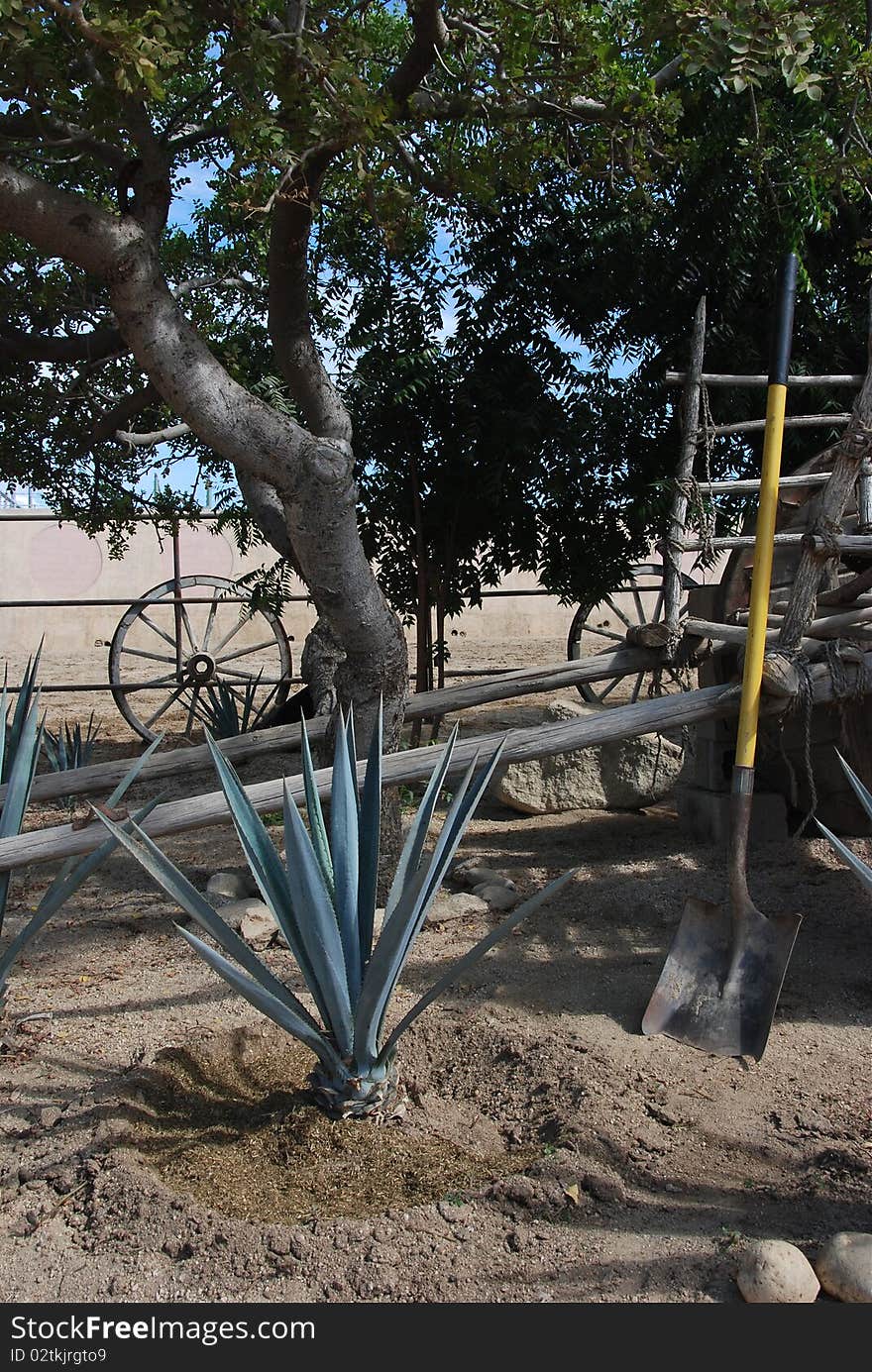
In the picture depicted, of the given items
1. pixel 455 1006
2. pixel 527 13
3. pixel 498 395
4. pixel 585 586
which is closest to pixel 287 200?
pixel 527 13

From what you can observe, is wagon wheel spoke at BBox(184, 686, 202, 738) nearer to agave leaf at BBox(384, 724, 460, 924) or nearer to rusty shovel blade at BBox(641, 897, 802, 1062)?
rusty shovel blade at BBox(641, 897, 802, 1062)

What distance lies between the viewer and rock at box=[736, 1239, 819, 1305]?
1480mm

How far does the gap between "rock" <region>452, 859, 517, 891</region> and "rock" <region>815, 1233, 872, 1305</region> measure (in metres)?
1.92

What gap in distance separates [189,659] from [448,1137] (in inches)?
197

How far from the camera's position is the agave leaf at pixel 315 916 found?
1.84 m

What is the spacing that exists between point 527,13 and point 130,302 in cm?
131

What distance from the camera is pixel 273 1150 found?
1928 millimetres

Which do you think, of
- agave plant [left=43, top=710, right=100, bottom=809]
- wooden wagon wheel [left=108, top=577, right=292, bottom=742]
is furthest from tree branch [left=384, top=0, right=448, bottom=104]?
agave plant [left=43, top=710, right=100, bottom=809]

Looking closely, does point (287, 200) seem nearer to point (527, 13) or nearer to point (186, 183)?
point (527, 13)

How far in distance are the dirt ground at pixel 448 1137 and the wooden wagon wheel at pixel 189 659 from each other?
319cm

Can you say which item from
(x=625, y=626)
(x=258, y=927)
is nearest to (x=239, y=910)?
(x=258, y=927)

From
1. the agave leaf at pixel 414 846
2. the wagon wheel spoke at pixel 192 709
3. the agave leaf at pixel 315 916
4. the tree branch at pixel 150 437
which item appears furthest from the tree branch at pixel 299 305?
the wagon wheel spoke at pixel 192 709

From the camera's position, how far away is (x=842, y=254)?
475 cm

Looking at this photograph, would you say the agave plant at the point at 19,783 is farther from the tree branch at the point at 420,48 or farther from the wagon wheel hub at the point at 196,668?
the wagon wheel hub at the point at 196,668
